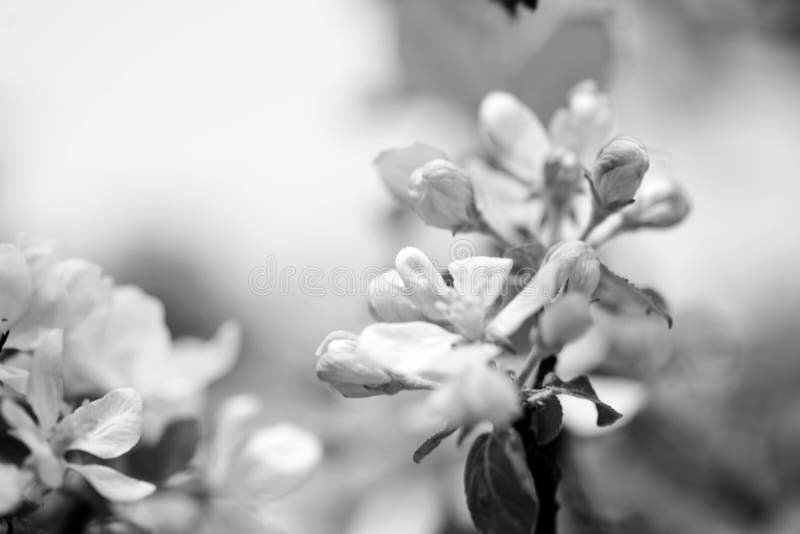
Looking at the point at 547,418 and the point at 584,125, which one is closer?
the point at 547,418

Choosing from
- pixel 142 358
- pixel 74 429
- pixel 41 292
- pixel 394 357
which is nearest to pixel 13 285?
pixel 41 292

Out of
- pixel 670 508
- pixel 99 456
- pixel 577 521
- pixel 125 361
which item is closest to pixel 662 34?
pixel 670 508

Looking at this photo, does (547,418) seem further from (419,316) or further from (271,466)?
(271,466)

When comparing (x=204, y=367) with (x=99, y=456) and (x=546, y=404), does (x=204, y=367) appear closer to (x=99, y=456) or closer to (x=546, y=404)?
(x=99, y=456)

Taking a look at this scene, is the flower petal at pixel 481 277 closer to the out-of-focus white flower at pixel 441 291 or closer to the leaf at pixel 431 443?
the out-of-focus white flower at pixel 441 291

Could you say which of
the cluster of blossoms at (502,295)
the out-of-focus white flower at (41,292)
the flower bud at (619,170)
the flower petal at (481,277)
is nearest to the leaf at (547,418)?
the cluster of blossoms at (502,295)

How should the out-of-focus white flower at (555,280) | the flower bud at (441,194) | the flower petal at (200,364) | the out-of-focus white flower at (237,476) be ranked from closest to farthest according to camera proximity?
the out-of-focus white flower at (555,280)
the flower bud at (441,194)
the out-of-focus white flower at (237,476)
the flower petal at (200,364)

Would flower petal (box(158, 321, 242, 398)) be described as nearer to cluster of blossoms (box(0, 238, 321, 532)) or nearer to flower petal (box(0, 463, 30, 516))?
cluster of blossoms (box(0, 238, 321, 532))
